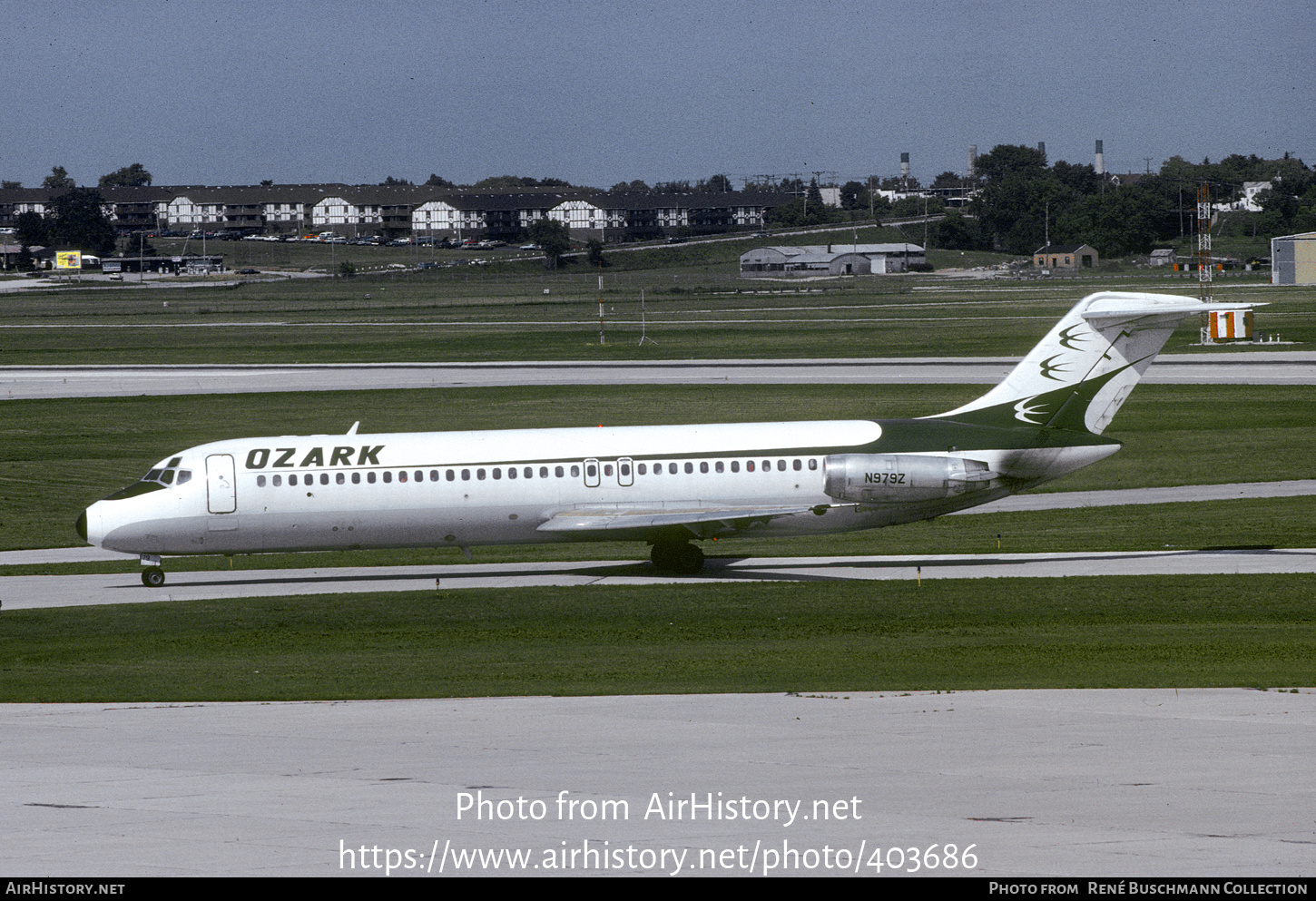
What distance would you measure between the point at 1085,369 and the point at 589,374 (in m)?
45.6

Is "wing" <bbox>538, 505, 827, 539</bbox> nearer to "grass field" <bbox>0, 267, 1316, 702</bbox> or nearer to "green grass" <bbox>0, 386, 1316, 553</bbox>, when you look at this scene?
"grass field" <bbox>0, 267, 1316, 702</bbox>

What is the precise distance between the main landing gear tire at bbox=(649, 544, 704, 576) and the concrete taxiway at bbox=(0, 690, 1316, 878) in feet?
43.9

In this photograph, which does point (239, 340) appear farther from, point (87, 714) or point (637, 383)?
point (87, 714)

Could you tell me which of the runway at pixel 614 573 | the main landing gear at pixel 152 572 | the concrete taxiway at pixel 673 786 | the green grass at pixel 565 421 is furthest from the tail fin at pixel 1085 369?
the main landing gear at pixel 152 572

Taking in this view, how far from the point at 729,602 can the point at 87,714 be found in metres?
13.1

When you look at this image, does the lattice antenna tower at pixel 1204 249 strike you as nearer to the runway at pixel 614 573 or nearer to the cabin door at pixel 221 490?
the runway at pixel 614 573

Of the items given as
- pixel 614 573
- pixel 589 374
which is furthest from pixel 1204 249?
pixel 614 573

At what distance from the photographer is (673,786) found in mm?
15562

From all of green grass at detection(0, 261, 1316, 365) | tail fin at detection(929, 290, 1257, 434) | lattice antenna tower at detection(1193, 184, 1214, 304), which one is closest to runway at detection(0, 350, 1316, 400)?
lattice antenna tower at detection(1193, 184, 1214, 304)

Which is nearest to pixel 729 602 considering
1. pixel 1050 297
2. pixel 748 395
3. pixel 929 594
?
pixel 929 594

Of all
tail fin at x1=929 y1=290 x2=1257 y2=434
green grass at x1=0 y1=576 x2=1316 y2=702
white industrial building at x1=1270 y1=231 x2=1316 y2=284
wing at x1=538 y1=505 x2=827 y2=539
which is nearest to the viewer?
green grass at x1=0 y1=576 x2=1316 y2=702

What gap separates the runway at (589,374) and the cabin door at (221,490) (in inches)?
1559

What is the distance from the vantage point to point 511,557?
125 feet

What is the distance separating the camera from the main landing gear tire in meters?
33.9
